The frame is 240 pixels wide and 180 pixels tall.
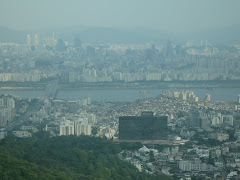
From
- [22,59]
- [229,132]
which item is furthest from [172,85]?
[229,132]

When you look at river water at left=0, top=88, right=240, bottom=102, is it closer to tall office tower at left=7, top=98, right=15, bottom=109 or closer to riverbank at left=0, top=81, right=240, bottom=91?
riverbank at left=0, top=81, right=240, bottom=91

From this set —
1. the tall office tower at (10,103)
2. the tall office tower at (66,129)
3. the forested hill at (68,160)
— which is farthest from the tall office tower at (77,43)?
the forested hill at (68,160)

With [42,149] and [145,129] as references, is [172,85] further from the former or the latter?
[42,149]

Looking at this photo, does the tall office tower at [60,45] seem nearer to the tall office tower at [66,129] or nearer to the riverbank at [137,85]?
the riverbank at [137,85]

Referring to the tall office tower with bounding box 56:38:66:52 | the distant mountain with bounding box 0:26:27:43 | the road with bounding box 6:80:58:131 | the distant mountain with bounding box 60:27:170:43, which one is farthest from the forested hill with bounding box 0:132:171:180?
the tall office tower with bounding box 56:38:66:52

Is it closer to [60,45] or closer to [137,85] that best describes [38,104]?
[137,85]

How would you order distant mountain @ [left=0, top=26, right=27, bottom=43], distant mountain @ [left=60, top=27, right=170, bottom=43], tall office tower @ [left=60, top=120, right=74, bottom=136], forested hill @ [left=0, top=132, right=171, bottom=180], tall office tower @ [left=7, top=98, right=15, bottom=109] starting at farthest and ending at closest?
distant mountain @ [left=60, top=27, right=170, bottom=43] < distant mountain @ [left=0, top=26, right=27, bottom=43] < tall office tower @ [left=7, top=98, right=15, bottom=109] < tall office tower @ [left=60, top=120, right=74, bottom=136] < forested hill @ [left=0, top=132, right=171, bottom=180]

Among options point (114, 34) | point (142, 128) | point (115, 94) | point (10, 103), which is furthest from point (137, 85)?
point (142, 128)
